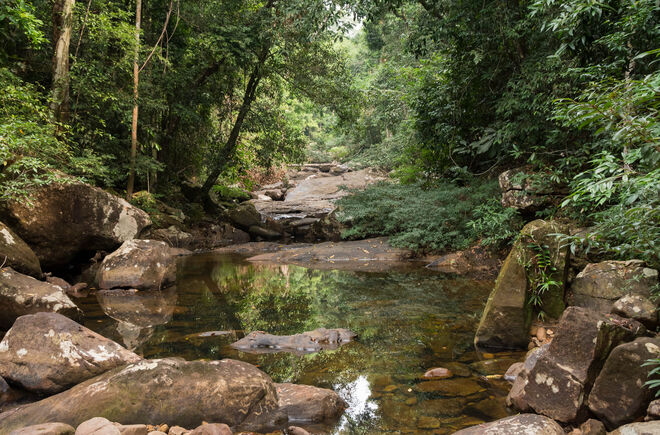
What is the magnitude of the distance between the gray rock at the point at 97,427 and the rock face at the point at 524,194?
23.9 feet

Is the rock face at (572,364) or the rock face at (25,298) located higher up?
the rock face at (572,364)

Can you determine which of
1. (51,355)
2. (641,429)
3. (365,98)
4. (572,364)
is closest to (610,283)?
(572,364)

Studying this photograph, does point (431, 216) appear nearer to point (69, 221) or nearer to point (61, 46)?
point (69, 221)

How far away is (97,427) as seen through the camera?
8.25 ft

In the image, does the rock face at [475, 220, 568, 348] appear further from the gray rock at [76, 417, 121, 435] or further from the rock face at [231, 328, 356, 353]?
the gray rock at [76, 417, 121, 435]

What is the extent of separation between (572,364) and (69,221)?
7.62m

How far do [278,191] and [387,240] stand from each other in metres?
12.4

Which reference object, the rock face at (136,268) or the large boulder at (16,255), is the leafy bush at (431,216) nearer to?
the rock face at (136,268)

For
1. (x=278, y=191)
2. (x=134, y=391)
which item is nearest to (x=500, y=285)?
(x=134, y=391)

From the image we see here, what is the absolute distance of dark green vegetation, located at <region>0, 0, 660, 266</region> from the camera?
188 inches

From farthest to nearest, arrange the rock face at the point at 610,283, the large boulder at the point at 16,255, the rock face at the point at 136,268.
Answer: the rock face at the point at 136,268, the large boulder at the point at 16,255, the rock face at the point at 610,283

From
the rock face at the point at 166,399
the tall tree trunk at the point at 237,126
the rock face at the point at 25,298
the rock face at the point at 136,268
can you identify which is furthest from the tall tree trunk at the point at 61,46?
the rock face at the point at 166,399

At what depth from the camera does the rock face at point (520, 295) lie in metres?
4.34

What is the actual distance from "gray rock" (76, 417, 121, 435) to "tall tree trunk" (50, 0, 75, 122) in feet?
25.7
